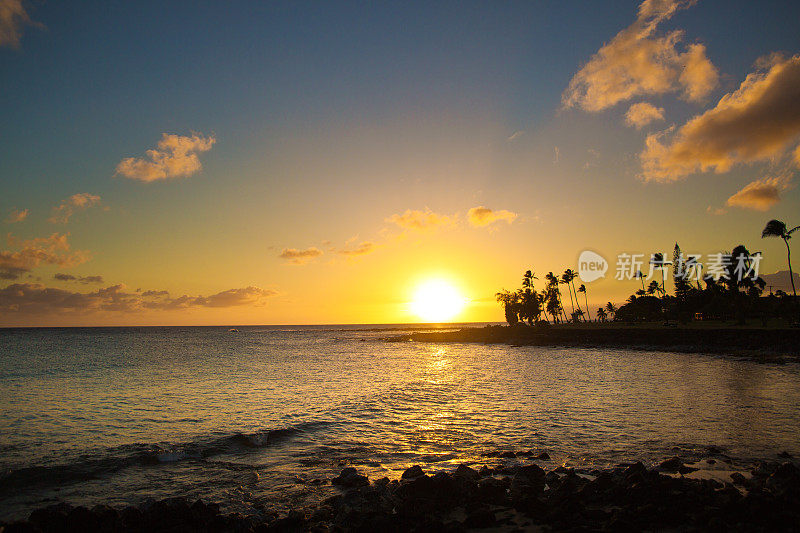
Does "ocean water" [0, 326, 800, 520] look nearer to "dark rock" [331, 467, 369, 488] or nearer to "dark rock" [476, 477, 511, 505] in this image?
"dark rock" [331, 467, 369, 488]

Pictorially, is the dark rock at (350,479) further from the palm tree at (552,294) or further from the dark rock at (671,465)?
the palm tree at (552,294)

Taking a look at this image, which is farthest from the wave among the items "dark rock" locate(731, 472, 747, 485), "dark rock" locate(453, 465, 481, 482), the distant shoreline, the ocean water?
the distant shoreline

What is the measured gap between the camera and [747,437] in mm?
17312

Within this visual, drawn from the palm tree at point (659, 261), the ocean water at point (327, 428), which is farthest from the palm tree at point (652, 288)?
the ocean water at point (327, 428)

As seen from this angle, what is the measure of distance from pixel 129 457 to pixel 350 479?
10.0 metres

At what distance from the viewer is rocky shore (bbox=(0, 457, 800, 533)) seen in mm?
9703

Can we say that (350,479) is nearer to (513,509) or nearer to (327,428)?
(513,509)

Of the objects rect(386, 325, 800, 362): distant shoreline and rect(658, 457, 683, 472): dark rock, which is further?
rect(386, 325, 800, 362): distant shoreline

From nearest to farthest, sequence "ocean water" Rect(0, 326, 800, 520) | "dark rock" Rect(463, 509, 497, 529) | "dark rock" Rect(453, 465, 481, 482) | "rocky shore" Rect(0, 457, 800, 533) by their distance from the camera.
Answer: "rocky shore" Rect(0, 457, 800, 533) → "dark rock" Rect(463, 509, 497, 529) → "dark rock" Rect(453, 465, 481, 482) → "ocean water" Rect(0, 326, 800, 520)

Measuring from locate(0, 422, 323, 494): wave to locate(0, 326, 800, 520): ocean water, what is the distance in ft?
0.28

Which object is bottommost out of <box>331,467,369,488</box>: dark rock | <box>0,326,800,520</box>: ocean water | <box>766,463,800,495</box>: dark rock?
<box>0,326,800,520</box>: ocean water

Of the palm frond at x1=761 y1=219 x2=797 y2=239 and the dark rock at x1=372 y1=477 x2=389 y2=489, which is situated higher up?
the palm frond at x1=761 y1=219 x2=797 y2=239

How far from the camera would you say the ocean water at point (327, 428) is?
14.3m

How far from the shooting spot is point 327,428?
2166 cm
